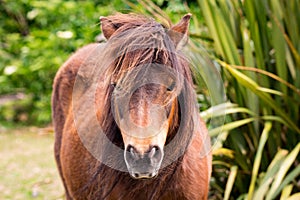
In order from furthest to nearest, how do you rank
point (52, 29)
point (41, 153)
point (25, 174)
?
point (52, 29) → point (41, 153) → point (25, 174)

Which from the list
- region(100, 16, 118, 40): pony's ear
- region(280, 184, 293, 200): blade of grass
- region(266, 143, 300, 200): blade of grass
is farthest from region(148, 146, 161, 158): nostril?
region(280, 184, 293, 200): blade of grass

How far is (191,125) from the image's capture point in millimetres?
2768

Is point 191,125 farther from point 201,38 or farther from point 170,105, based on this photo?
point 201,38

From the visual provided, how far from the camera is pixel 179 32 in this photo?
2.77 meters

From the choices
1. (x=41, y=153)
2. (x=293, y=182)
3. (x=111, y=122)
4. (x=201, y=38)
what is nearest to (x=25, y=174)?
(x=41, y=153)

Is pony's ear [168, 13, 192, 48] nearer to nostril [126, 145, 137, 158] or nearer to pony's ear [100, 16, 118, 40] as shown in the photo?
pony's ear [100, 16, 118, 40]

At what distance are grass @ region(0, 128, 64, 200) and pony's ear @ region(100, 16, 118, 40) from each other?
249 centimetres

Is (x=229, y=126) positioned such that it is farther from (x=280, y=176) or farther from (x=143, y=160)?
(x=143, y=160)

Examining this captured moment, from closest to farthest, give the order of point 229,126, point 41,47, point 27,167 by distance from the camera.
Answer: point 229,126
point 27,167
point 41,47

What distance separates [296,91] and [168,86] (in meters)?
2.00

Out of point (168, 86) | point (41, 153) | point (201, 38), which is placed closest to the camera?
point (168, 86)

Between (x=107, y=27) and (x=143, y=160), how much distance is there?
0.75m

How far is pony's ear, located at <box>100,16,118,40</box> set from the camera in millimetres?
2812

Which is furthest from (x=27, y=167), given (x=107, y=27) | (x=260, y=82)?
(x=107, y=27)
